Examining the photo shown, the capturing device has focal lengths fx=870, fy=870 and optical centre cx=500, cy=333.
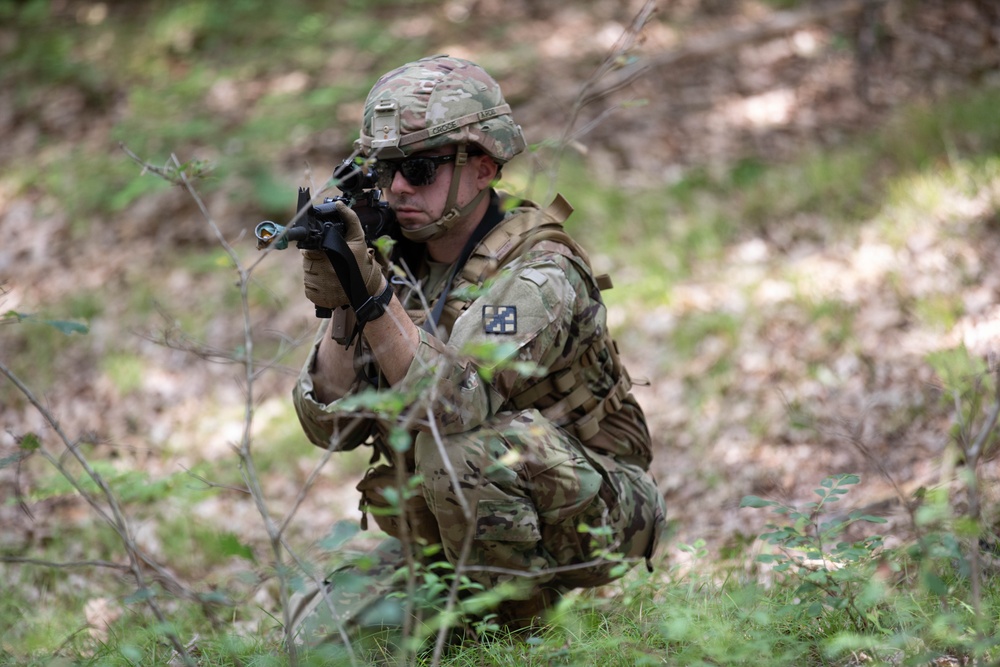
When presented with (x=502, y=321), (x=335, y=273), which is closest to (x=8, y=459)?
(x=335, y=273)

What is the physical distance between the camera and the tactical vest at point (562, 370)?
3.22 metres

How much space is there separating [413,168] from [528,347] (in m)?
0.81

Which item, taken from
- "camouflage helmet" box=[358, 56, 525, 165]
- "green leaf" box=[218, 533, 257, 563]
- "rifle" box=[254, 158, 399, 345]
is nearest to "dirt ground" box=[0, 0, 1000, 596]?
"rifle" box=[254, 158, 399, 345]

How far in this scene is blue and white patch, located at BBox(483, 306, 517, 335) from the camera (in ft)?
9.54

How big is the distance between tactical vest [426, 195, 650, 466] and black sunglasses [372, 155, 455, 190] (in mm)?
317

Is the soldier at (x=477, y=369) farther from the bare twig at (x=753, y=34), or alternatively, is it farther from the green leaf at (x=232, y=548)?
the bare twig at (x=753, y=34)

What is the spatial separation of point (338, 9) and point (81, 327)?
8739 mm

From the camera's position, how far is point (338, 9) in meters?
10.4

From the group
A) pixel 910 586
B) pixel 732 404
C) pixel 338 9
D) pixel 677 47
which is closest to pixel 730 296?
pixel 732 404

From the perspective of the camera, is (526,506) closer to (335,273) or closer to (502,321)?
(502,321)

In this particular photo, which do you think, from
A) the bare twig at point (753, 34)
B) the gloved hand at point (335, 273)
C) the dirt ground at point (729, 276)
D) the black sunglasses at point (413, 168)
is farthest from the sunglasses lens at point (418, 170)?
the bare twig at point (753, 34)

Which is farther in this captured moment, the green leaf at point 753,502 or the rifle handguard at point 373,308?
the rifle handguard at point 373,308

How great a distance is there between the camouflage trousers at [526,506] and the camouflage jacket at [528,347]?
4.6 inches

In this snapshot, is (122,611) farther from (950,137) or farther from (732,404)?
(950,137)
